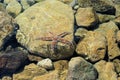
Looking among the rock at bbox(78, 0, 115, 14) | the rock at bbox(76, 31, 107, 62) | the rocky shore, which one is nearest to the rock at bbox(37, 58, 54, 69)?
the rocky shore

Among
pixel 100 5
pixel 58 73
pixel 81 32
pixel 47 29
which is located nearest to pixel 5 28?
pixel 47 29

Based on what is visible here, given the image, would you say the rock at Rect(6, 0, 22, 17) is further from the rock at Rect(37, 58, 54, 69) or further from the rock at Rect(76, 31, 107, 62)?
the rock at Rect(76, 31, 107, 62)

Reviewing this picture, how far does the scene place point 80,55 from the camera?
32.5 ft

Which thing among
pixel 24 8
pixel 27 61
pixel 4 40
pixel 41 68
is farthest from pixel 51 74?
pixel 24 8

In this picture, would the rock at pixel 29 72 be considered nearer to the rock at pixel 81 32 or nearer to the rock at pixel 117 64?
the rock at pixel 81 32

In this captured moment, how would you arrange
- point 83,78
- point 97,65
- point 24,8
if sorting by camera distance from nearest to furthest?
1. point 83,78
2. point 97,65
3. point 24,8

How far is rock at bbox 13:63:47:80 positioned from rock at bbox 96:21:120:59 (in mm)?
2210

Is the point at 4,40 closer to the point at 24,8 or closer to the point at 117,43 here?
the point at 24,8

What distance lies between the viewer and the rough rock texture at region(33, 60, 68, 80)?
912 centimetres

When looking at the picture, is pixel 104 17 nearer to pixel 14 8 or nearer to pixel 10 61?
pixel 14 8

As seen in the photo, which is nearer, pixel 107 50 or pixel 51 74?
pixel 51 74

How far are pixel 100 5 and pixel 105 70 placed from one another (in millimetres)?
2857

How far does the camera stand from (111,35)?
33.7ft

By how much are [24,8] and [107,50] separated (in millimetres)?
3887
